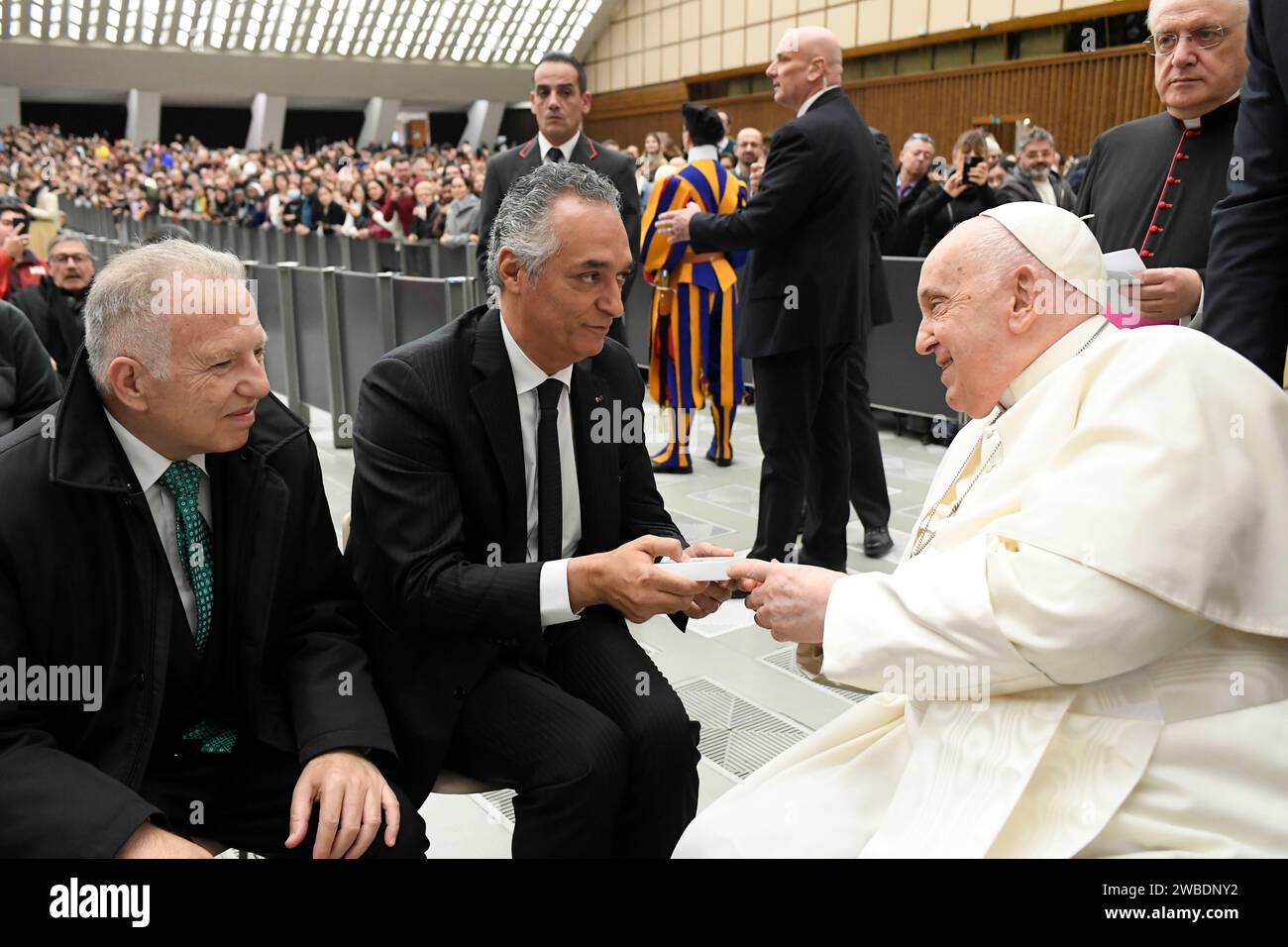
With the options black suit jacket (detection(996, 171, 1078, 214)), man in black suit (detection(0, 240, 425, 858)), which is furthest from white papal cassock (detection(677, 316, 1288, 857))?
black suit jacket (detection(996, 171, 1078, 214))

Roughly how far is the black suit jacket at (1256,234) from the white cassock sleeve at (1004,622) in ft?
2.29

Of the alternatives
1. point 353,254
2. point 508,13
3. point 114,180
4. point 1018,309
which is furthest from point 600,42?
point 1018,309

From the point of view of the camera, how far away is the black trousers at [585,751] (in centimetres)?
189

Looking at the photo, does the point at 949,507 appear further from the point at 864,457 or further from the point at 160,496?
the point at 864,457

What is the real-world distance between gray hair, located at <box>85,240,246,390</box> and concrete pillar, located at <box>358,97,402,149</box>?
128 feet

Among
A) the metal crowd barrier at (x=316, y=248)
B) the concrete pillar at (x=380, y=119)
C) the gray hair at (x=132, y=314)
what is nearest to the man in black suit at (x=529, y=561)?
the gray hair at (x=132, y=314)

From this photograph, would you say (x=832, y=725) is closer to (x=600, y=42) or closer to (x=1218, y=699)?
(x=1218, y=699)

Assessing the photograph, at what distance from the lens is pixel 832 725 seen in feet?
6.11

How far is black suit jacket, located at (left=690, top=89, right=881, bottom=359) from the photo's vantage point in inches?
160

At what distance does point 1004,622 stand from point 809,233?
3034mm

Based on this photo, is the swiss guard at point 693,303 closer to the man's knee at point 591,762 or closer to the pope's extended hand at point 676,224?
the pope's extended hand at point 676,224

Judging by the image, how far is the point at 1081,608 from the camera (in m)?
1.40

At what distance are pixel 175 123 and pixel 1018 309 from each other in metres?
43.2

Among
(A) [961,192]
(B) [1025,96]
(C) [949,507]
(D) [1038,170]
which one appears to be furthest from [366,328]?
(B) [1025,96]
